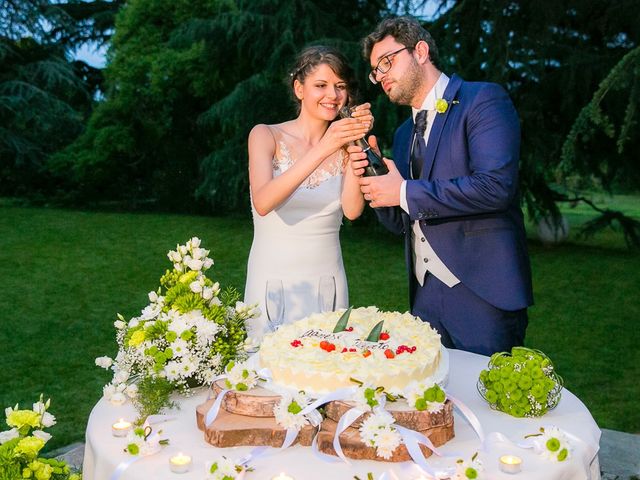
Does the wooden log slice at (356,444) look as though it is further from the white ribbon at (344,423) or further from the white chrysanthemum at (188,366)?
the white chrysanthemum at (188,366)

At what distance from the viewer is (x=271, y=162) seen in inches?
137

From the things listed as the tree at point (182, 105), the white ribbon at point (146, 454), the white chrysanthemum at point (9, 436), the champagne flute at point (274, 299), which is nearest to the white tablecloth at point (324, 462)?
the white ribbon at point (146, 454)

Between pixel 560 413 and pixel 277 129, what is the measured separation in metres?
2.02

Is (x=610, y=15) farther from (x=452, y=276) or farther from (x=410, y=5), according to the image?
(x=452, y=276)

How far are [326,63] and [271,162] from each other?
54 cm

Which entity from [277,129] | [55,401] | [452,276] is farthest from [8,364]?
[452,276]

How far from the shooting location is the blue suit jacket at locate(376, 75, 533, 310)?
2873 mm

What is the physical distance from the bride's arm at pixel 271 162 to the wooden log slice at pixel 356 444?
4.25 ft

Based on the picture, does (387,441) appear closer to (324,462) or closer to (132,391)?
(324,462)

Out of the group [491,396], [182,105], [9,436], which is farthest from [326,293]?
[182,105]

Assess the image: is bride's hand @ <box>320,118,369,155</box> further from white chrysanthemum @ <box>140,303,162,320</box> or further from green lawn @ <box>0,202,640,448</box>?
green lawn @ <box>0,202,640,448</box>

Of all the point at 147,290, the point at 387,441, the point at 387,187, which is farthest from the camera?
the point at 147,290

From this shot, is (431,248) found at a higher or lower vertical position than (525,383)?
higher

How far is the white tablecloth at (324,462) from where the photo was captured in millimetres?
1853
